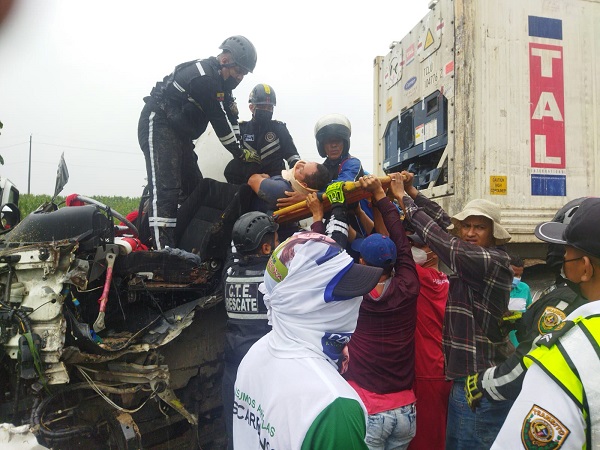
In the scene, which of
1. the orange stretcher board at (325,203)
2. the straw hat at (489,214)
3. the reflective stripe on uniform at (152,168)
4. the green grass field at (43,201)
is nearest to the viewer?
the straw hat at (489,214)

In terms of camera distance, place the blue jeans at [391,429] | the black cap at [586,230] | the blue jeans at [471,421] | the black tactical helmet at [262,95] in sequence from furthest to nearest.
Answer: the black tactical helmet at [262,95] → the blue jeans at [391,429] → the blue jeans at [471,421] → the black cap at [586,230]

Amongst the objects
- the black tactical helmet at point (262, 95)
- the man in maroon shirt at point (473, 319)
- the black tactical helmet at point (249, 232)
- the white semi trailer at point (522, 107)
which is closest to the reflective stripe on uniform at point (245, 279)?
the black tactical helmet at point (249, 232)

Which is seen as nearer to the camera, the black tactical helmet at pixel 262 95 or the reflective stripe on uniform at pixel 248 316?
the reflective stripe on uniform at pixel 248 316

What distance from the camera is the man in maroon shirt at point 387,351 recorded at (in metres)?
2.95

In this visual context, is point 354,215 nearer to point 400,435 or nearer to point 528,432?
point 400,435

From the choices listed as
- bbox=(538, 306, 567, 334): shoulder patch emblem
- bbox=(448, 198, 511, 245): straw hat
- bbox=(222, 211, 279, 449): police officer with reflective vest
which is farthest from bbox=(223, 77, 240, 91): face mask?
bbox=(538, 306, 567, 334): shoulder patch emblem

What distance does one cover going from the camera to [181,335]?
3.77 meters

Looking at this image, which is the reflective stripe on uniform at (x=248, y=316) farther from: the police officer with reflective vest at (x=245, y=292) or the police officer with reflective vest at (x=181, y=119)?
the police officer with reflective vest at (x=181, y=119)

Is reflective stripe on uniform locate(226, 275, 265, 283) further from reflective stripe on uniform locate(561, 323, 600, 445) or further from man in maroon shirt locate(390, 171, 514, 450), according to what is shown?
reflective stripe on uniform locate(561, 323, 600, 445)

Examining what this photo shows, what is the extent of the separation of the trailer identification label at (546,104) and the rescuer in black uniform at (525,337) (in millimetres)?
2569

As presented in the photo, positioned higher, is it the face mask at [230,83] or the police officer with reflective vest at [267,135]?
the face mask at [230,83]

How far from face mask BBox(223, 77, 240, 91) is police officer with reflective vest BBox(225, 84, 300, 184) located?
0.32m

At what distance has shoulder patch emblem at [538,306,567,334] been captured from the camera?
225 cm

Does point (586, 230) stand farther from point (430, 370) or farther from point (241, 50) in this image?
point (241, 50)
